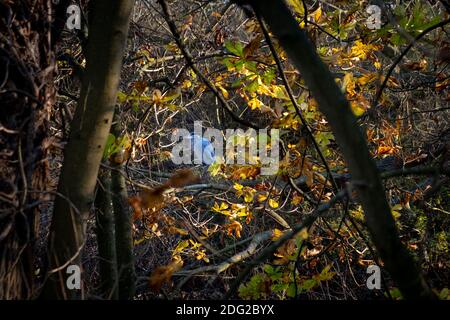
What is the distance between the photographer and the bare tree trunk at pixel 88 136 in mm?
1430

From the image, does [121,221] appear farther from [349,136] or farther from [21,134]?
[349,136]

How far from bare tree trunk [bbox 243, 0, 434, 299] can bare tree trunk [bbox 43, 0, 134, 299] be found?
0.52 m

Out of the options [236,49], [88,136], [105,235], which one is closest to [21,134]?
[88,136]

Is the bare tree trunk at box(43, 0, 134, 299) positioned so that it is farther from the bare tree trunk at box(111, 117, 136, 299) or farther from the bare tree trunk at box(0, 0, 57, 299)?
the bare tree trunk at box(111, 117, 136, 299)

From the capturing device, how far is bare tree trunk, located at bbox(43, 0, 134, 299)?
4.69 feet

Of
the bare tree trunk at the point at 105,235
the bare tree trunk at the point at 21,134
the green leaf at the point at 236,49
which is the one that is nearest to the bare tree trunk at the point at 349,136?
the bare tree trunk at the point at 21,134

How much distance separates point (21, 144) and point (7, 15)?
0.37 meters

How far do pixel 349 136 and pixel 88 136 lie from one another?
0.79 meters

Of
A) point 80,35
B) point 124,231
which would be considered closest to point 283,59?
point 80,35

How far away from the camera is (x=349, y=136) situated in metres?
1.13

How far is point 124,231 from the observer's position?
8.59 feet

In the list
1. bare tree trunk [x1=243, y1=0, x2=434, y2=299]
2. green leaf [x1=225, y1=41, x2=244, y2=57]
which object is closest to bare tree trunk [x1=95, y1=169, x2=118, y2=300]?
green leaf [x1=225, y1=41, x2=244, y2=57]

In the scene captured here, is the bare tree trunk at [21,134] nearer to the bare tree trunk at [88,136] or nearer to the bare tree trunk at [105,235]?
the bare tree trunk at [88,136]
